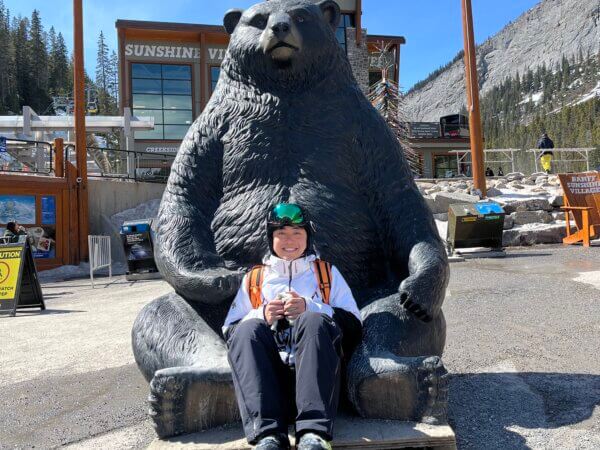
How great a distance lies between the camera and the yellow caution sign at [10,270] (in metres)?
6.14

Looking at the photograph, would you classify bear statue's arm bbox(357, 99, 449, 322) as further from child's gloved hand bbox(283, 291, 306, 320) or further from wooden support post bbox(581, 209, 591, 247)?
wooden support post bbox(581, 209, 591, 247)

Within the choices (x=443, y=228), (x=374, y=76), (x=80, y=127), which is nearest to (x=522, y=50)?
(x=374, y=76)

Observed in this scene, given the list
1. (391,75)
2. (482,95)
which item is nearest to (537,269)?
(391,75)

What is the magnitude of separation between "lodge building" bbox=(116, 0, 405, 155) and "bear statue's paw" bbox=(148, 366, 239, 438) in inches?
878

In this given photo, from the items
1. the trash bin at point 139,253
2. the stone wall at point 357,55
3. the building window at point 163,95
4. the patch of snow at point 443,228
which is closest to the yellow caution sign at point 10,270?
the trash bin at point 139,253

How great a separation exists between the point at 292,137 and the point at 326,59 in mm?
379

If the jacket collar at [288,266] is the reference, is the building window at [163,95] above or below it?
above

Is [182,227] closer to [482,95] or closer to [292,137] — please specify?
[292,137]

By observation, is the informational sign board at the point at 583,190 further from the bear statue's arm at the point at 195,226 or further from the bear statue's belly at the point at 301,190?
the bear statue's arm at the point at 195,226

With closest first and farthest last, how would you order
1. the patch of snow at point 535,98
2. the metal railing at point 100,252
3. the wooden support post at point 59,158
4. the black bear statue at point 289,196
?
the black bear statue at point 289,196, the metal railing at point 100,252, the wooden support post at point 59,158, the patch of snow at point 535,98

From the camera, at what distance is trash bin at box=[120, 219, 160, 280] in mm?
9672

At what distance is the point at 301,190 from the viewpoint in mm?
2047

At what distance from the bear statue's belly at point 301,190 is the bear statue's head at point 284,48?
18 centimetres

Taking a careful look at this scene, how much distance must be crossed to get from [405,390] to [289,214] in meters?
0.65
